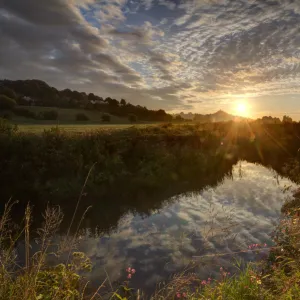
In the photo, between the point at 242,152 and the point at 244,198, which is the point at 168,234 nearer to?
the point at 244,198

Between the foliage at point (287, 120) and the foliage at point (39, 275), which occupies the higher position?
the foliage at point (287, 120)

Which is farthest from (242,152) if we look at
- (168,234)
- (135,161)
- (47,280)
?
(47,280)

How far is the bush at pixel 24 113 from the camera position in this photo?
5856 centimetres

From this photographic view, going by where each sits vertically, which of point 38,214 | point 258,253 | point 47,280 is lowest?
point 38,214

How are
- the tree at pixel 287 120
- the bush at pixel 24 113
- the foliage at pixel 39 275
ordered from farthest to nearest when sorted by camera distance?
the bush at pixel 24 113, the tree at pixel 287 120, the foliage at pixel 39 275

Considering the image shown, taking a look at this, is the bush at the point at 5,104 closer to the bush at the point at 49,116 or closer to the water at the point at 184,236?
the bush at the point at 49,116

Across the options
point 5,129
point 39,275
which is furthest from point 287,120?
point 39,275

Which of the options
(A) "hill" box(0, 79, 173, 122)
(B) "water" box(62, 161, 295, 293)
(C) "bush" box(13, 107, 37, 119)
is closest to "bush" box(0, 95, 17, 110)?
(C) "bush" box(13, 107, 37, 119)

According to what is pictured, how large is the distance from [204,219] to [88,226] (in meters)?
5.45

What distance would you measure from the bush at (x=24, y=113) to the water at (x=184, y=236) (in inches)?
1997

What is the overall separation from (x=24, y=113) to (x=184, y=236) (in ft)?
192

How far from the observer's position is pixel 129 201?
53.4 feet

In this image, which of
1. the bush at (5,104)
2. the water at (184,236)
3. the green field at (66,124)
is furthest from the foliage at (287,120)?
the bush at (5,104)

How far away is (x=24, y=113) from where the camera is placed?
2363 inches
